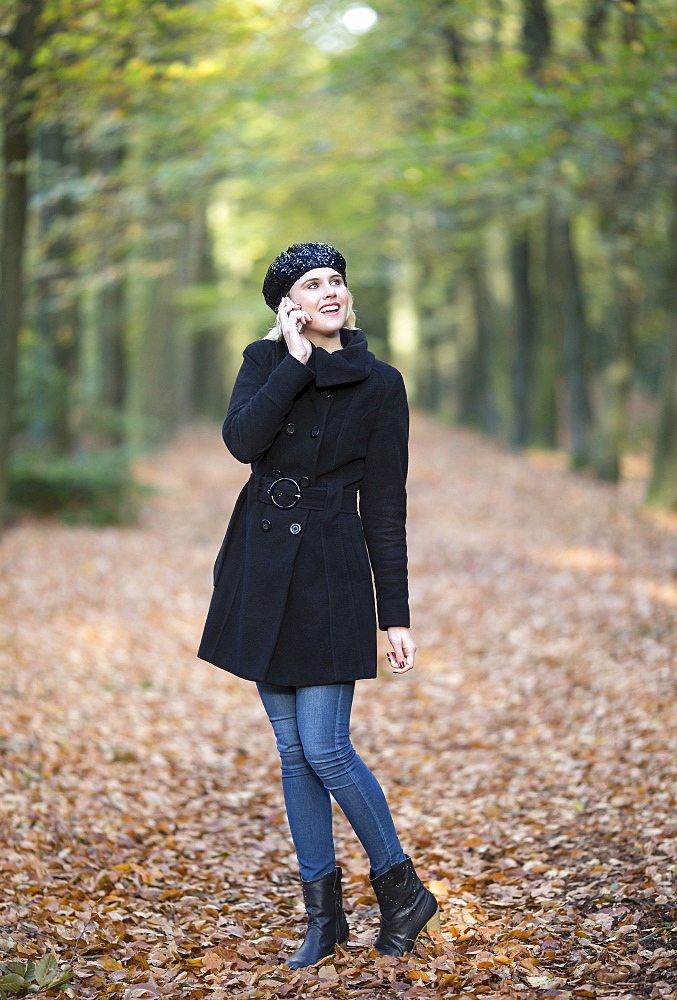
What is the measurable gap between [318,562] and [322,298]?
33.6 inches

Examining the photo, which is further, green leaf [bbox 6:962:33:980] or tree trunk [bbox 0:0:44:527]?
tree trunk [bbox 0:0:44:527]

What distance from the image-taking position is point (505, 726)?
252 inches

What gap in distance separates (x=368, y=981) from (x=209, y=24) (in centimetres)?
1019

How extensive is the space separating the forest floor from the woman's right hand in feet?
6.58

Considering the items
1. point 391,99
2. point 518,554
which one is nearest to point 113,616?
point 518,554

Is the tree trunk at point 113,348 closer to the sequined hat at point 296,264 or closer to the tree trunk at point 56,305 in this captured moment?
the tree trunk at point 56,305

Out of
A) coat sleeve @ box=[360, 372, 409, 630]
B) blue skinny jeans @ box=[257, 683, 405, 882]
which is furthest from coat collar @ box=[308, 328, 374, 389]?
blue skinny jeans @ box=[257, 683, 405, 882]

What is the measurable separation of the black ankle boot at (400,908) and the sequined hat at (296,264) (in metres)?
1.96

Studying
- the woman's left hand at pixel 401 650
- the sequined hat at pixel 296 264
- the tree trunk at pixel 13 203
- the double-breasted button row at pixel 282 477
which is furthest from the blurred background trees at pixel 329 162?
the woman's left hand at pixel 401 650

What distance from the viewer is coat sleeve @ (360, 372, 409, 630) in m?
3.43

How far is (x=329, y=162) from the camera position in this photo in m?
14.8

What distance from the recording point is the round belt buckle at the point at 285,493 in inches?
131

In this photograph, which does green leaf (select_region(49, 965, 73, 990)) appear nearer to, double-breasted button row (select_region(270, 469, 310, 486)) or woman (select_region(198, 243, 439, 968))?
woman (select_region(198, 243, 439, 968))

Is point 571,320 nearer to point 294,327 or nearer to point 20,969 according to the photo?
point 294,327
